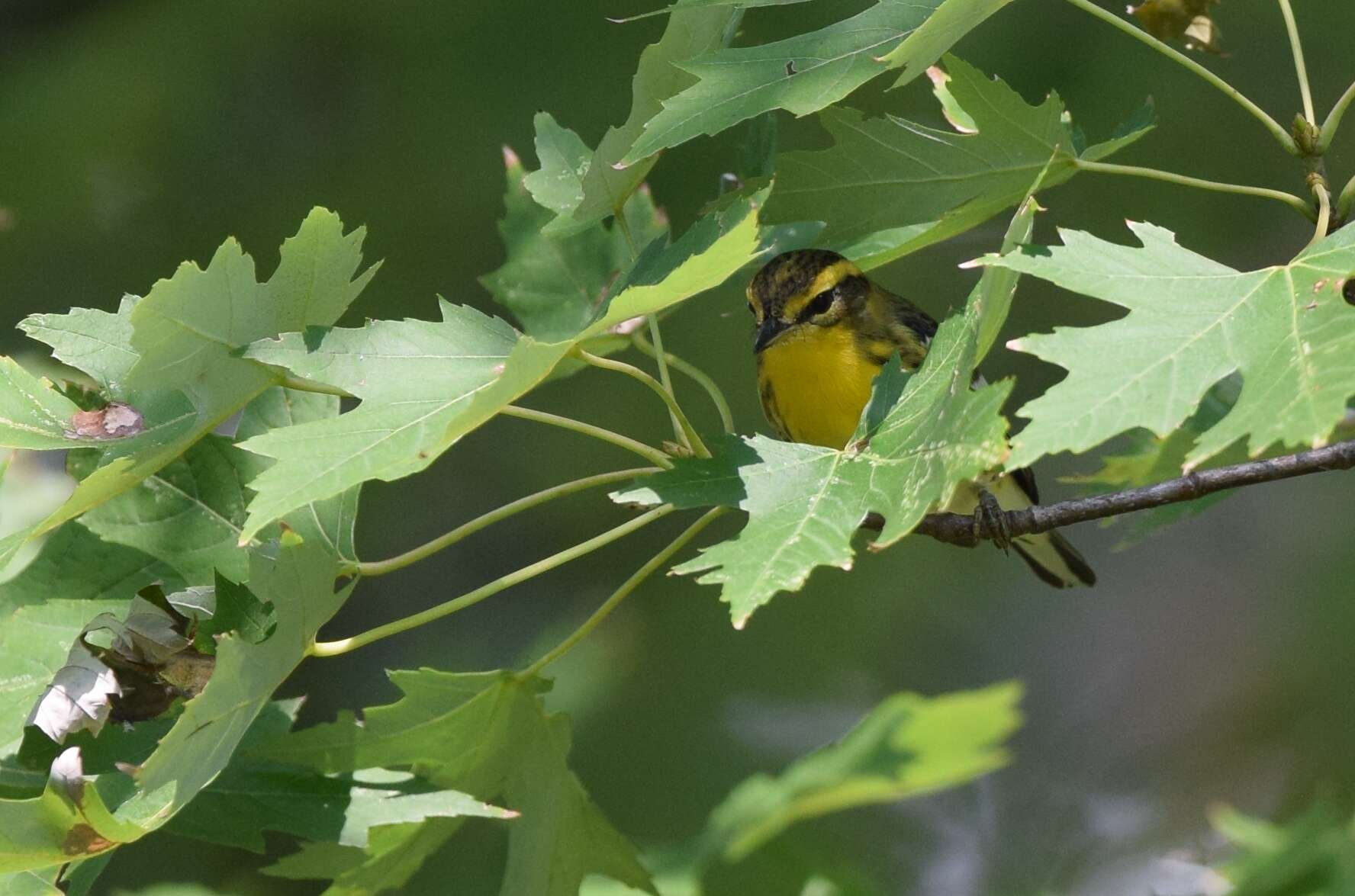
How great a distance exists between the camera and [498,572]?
6.48 m

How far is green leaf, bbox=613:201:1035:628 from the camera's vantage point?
1.49 m

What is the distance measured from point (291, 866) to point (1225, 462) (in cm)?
198

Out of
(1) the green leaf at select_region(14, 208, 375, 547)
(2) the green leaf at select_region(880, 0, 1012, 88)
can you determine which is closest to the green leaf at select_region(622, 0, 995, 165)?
(2) the green leaf at select_region(880, 0, 1012, 88)

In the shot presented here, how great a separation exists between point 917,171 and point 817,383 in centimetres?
106

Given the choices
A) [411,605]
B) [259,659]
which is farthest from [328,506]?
[411,605]

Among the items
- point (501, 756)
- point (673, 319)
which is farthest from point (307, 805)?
point (673, 319)

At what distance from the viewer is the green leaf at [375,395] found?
1.54 metres

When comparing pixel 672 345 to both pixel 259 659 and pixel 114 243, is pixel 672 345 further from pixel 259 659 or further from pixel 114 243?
pixel 259 659

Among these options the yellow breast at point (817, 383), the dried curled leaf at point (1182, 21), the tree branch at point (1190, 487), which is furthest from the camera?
the yellow breast at point (817, 383)

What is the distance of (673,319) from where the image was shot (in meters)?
5.77

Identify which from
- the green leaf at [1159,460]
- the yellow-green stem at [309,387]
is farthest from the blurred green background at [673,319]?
the yellow-green stem at [309,387]

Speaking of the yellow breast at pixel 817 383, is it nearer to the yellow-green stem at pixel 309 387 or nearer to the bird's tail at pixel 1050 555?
the bird's tail at pixel 1050 555

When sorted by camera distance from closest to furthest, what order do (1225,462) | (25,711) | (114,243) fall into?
(25,711)
(1225,462)
(114,243)

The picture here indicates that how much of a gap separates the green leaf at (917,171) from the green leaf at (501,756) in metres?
0.85
